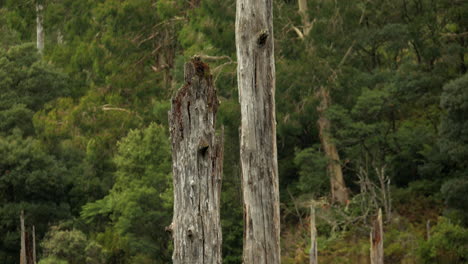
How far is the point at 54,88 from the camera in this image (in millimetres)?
36156

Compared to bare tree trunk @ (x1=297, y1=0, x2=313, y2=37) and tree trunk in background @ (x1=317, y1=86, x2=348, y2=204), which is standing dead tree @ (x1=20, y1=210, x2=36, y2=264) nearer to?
tree trunk in background @ (x1=317, y1=86, x2=348, y2=204)

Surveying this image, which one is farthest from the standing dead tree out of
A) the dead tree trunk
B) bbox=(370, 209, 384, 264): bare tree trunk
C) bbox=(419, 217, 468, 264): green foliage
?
the dead tree trunk

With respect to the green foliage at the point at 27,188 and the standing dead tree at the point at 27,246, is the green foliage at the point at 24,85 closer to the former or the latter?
the green foliage at the point at 27,188

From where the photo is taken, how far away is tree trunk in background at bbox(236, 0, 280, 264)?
1196 cm

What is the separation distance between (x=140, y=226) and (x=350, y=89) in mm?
6877

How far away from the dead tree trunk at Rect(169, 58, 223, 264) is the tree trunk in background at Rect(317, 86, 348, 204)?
19.7 m

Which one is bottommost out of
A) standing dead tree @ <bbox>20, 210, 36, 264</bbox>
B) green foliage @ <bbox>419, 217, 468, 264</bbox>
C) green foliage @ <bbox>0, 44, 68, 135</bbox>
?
green foliage @ <bbox>419, 217, 468, 264</bbox>

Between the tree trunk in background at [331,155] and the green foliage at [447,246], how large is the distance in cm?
439

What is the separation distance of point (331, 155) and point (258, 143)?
17.1 metres

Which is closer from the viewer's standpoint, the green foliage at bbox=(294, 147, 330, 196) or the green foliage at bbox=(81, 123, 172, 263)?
the green foliage at bbox=(294, 147, 330, 196)

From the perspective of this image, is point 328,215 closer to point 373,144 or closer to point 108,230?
point 373,144

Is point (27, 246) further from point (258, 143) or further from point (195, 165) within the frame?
point (195, 165)

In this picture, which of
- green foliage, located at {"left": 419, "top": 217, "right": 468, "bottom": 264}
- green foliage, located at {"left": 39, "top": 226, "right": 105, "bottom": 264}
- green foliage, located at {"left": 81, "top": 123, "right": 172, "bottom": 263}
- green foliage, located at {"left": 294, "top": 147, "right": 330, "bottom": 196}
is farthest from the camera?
green foliage, located at {"left": 39, "top": 226, "right": 105, "bottom": 264}

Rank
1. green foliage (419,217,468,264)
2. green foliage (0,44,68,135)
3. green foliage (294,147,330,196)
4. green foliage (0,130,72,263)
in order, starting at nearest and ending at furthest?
green foliage (419,217,468,264) < green foliage (294,147,330,196) < green foliage (0,130,72,263) < green foliage (0,44,68,135)
